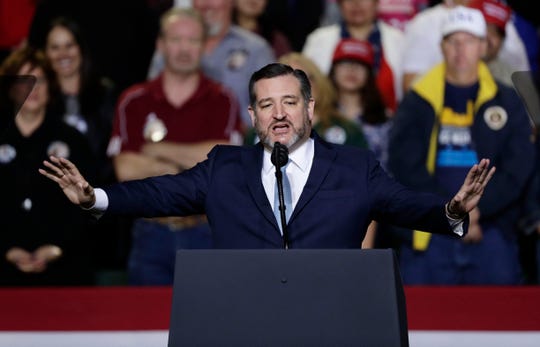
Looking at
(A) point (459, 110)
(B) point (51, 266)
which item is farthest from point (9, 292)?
(A) point (459, 110)

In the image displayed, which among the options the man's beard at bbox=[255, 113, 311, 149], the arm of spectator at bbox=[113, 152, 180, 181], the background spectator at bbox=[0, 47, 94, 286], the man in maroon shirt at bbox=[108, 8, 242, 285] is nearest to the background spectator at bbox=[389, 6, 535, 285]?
the man in maroon shirt at bbox=[108, 8, 242, 285]

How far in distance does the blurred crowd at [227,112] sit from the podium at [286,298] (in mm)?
2880

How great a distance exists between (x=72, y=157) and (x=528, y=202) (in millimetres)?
2671

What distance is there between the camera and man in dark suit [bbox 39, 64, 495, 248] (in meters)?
3.87

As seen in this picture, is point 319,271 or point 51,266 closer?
point 319,271

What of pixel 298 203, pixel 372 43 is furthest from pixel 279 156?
pixel 372 43

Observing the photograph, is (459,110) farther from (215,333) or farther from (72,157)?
(215,333)

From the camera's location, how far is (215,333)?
3121 millimetres

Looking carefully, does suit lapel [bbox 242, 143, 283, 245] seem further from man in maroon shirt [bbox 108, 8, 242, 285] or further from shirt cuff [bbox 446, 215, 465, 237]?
man in maroon shirt [bbox 108, 8, 242, 285]

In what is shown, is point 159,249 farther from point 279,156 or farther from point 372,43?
point 279,156

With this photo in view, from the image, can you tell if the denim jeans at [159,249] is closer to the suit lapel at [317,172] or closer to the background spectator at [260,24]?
the background spectator at [260,24]

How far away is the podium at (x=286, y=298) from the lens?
10.2 feet

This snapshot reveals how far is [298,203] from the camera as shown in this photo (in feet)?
12.8

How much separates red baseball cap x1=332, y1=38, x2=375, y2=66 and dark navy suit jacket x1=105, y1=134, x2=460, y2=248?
9.41 ft
